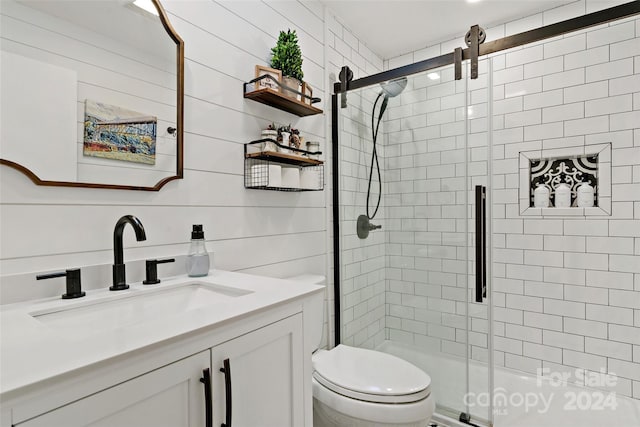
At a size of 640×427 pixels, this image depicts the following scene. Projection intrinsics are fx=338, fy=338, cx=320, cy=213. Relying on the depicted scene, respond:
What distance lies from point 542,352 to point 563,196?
1.05 meters

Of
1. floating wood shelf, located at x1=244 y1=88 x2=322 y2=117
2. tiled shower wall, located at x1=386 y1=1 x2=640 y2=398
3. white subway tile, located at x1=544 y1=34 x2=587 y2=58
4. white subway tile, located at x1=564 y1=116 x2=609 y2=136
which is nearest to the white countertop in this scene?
floating wood shelf, located at x1=244 y1=88 x2=322 y2=117

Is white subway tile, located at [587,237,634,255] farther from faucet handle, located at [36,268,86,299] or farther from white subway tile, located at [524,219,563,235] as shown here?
faucet handle, located at [36,268,86,299]

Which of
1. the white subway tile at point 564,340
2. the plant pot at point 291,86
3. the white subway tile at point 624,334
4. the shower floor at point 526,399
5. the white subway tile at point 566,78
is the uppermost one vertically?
the white subway tile at point 566,78

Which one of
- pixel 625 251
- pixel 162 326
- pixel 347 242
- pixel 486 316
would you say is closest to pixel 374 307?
pixel 347 242

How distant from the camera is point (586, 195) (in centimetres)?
215

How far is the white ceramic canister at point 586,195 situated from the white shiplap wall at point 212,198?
167cm

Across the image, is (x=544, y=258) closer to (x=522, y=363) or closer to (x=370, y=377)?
(x=522, y=363)

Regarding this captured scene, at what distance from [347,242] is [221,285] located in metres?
1.25

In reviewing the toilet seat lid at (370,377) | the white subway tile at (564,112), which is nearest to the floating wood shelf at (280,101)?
the toilet seat lid at (370,377)

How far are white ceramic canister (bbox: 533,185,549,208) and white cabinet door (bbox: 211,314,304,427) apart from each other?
2.05 m

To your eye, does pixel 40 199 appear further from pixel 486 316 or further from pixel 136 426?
pixel 486 316

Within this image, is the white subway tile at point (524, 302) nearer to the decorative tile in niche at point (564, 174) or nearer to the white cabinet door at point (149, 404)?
the decorative tile in niche at point (564, 174)

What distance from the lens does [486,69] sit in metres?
1.85

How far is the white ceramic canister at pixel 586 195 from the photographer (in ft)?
7.02
